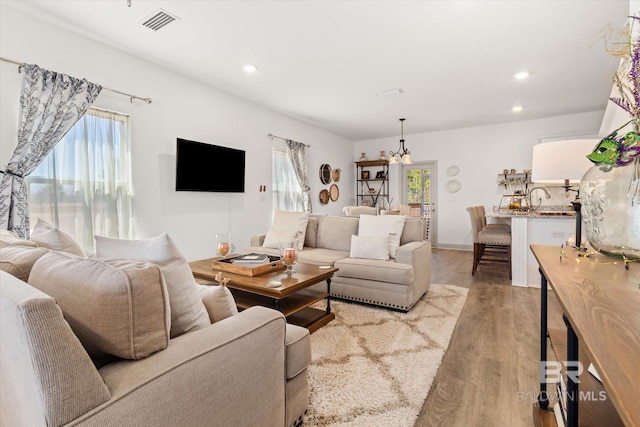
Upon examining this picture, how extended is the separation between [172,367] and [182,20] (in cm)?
286

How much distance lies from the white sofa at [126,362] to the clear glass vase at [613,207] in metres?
1.15

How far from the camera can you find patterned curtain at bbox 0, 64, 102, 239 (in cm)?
242

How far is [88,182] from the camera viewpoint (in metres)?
2.96

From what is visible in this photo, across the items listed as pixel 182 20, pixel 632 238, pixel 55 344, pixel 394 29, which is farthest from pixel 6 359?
pixel 394 29

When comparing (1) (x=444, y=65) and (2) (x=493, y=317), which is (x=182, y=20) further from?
(2) (x=493, y=317)

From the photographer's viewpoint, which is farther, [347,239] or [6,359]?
[347,239]

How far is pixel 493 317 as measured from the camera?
271cm

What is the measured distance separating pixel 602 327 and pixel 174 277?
1.16 m

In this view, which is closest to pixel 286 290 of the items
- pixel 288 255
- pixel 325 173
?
pixel 288 255

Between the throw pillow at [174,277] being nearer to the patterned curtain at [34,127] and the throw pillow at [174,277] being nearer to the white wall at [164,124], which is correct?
the patterned curtain at [34,127]

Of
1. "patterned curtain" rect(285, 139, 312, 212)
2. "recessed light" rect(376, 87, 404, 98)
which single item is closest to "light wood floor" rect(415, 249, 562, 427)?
"recessed light" rect(376, 87, 404, 98)

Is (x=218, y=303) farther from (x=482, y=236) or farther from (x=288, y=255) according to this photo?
(x=482, y=236)

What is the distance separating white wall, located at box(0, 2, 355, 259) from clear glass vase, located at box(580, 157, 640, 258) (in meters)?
3.74

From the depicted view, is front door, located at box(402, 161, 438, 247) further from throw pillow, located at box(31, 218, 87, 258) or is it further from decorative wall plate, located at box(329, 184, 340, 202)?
throw pillow, located at box(31, 218, 87, 258)
